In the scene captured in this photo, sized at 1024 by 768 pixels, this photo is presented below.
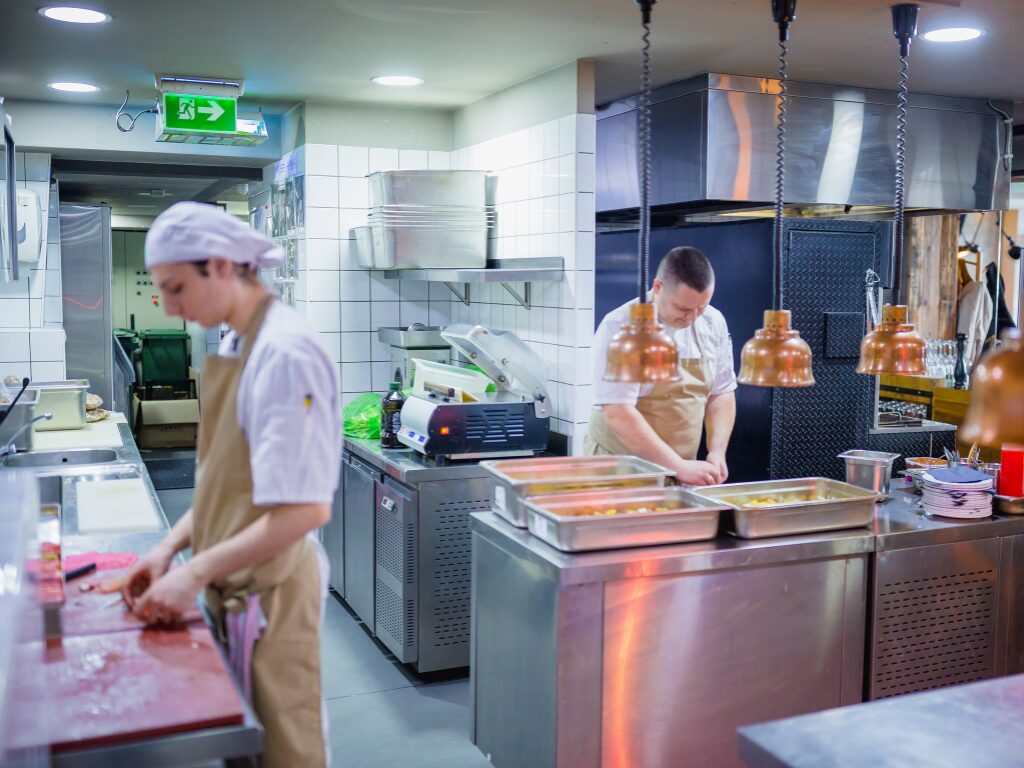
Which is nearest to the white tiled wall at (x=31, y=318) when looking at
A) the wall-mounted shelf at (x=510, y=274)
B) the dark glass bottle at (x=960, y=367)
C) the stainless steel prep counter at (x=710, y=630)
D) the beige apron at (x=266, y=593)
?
the wall-mounted shelf at (x=510, y=274)

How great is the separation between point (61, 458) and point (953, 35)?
404 cm

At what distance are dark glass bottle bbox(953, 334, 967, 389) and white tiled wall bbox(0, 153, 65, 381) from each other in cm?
552

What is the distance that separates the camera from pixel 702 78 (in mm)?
4508

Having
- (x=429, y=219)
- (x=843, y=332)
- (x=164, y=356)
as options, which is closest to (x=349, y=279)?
(x=429, y=219)

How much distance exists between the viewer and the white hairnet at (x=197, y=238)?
1959 mm

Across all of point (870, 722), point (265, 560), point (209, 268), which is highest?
point (209, 268)

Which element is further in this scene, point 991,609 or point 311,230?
point 311,230

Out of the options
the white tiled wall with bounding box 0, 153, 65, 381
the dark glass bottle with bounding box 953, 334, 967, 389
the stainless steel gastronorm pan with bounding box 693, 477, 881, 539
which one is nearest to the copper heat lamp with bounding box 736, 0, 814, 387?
the stainless steel gastronorm pan with bounding box 693, 477, 881, 539

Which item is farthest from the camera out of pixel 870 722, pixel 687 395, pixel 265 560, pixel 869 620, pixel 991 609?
pixel 687 395

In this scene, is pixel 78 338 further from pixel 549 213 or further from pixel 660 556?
pixel 660 556

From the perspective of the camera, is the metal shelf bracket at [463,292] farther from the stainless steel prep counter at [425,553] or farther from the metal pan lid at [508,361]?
the stainless steel prep counter at [425,553]

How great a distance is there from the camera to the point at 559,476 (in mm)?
3439

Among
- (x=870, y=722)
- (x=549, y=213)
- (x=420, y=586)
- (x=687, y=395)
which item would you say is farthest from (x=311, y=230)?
(x=870, y=722)

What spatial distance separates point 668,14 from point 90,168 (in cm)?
479
